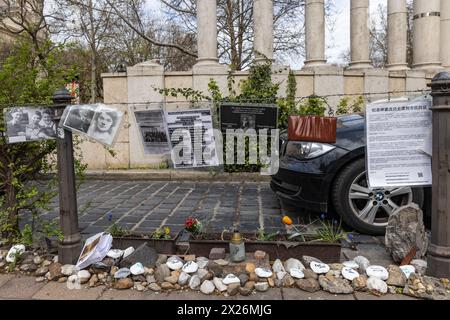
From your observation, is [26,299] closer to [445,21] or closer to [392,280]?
[392,280]

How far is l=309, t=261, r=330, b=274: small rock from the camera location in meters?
3.17

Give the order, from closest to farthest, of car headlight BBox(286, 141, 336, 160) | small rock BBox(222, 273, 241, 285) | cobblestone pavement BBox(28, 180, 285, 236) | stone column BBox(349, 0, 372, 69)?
small rock BBox(222, 273, 241, 285), car headlight BBox(286, 141, 336, 160), cobblestone pavement BBox(28, 180, 285, 236), stone column BBox(349, 0, 372, 69)

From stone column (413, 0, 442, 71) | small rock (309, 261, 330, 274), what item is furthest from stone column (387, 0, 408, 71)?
small rock (309, 261, 330, 274)

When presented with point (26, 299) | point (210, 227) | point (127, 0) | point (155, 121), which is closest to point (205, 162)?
point (210, 227)

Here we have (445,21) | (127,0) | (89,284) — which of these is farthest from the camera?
(127,0)

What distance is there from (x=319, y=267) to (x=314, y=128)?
4.88ft

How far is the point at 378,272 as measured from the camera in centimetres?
311

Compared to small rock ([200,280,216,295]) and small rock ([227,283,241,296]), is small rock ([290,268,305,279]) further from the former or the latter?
small rock ([200,280,216,295])

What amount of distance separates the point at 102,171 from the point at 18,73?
4985mm

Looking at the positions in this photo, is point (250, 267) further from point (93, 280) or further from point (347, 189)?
point (347, 189)

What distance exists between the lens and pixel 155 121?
629 cm

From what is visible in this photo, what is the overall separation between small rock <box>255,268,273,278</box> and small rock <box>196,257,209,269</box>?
1.35ft

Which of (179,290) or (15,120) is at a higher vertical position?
(15,120)

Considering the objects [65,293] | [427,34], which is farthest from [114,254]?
[427,34]
